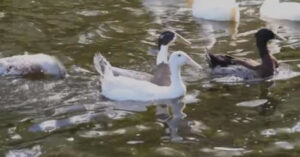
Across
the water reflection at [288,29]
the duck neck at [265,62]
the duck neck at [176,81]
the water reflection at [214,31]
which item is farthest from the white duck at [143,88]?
the water reflection at [288,29]

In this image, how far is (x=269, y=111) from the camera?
9.71 m

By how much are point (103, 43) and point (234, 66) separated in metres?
2.62

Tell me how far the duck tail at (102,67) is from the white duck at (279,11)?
513 cm

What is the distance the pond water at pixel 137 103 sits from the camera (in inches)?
336

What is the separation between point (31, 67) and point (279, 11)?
5832mm

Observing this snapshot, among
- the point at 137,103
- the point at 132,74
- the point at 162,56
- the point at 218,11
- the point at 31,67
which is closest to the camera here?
the point at 137,103

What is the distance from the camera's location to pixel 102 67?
1091 centimetres

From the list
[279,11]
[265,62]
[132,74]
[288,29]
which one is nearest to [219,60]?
[265,62]

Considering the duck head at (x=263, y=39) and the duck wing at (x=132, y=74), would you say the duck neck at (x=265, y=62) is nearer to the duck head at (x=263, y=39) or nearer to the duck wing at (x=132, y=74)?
the duck head at (x=263, y=39)

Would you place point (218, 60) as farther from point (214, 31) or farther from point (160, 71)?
point (214, 31)

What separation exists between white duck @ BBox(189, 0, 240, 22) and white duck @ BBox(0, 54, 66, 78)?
15.2 feet

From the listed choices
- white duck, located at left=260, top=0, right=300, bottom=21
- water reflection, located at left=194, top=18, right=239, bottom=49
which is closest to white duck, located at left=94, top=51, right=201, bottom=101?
water reflection, located at left=194, top=18, right=239, bottom=49

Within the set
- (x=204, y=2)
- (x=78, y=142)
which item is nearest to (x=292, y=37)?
(x=204, y=2)

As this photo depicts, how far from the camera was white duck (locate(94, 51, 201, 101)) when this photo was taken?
Answer: 408 inches
